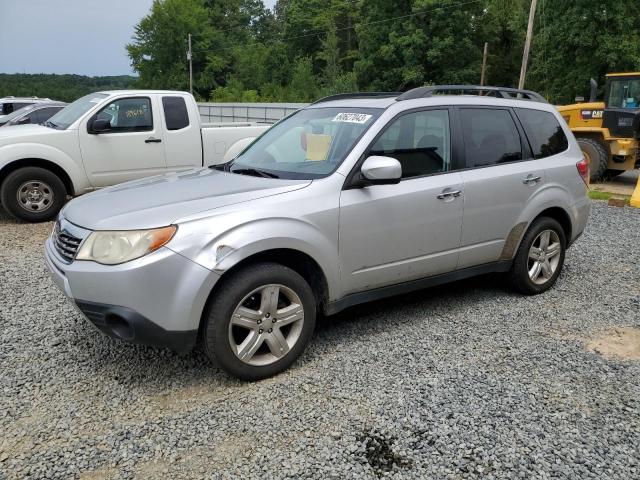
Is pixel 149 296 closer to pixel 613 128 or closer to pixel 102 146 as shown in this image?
pixel 102 146

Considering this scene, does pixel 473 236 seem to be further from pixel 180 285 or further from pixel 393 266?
pixel 180 285

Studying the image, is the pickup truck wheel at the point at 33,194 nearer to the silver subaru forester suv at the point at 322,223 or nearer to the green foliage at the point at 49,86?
the silver subaru forester suv at the point at 322,223

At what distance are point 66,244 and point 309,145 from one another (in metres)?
1.77

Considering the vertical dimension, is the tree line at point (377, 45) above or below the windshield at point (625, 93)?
above

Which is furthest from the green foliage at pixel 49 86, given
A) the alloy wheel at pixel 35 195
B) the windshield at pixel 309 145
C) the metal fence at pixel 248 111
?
the windshield at pixel 309 145

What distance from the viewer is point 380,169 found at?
361cm

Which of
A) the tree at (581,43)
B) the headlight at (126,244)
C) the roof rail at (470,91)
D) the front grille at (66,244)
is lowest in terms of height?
the front grille at (66,244)

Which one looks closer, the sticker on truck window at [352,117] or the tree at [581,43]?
the sticker on truck window at [352,117]

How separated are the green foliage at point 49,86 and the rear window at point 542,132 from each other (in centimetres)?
4734

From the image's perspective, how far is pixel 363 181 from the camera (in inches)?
146

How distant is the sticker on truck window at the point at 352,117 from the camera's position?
4.03m

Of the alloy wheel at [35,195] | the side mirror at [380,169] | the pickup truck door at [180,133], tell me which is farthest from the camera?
the pickup truck door at [180,133]

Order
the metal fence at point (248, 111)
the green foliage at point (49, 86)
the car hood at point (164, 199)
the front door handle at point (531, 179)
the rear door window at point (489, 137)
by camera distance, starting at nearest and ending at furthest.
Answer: the car hood at point (164, 199)
the rear door window at point (489, 137)
the front door handle at point (531, 179)
the metal fence at point (248, 111)
the green foliage at point (49, 86)

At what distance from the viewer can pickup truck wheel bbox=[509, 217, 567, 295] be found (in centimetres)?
484
